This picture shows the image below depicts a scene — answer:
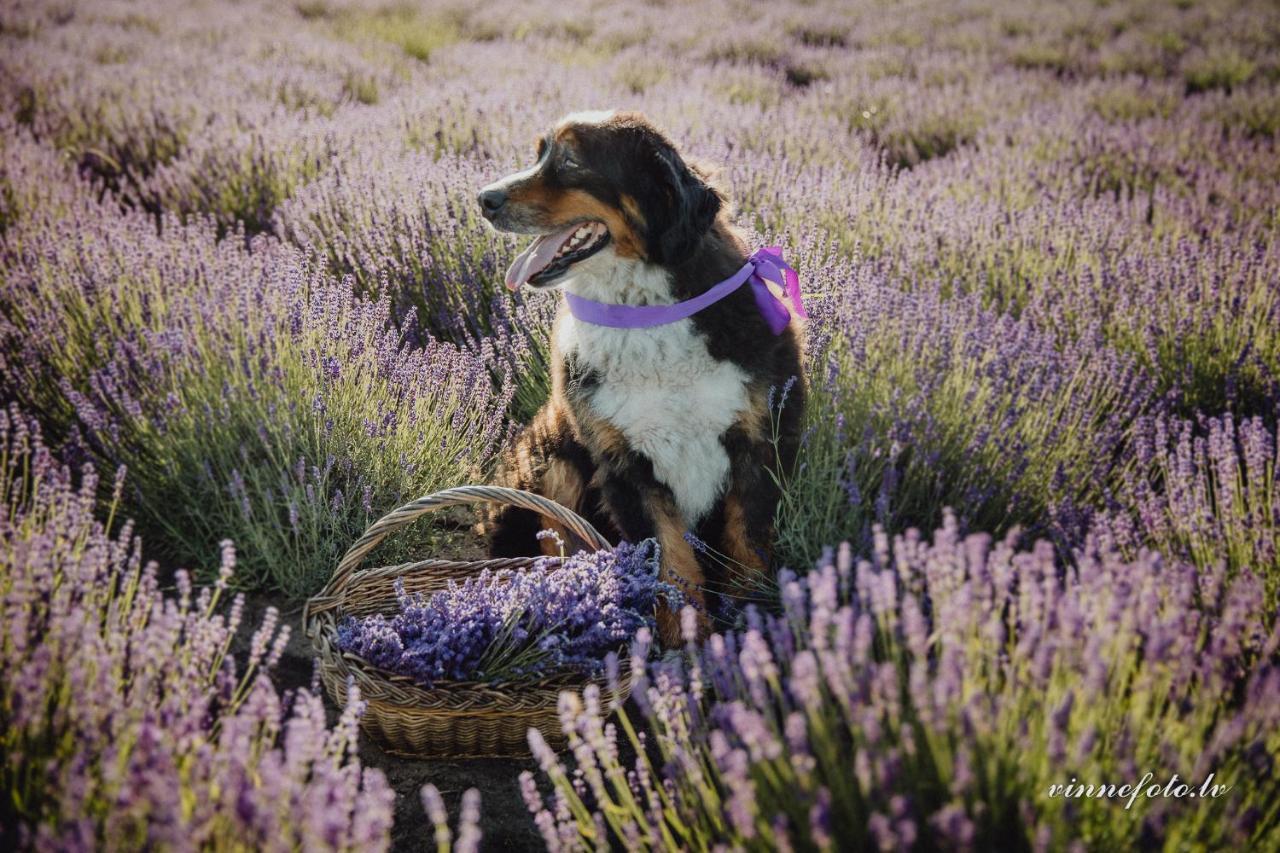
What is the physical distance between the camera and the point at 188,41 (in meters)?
10.8

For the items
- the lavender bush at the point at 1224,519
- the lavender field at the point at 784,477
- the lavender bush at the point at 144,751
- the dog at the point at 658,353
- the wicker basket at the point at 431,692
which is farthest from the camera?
the dog at the point at 658,353

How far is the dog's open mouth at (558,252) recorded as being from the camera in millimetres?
2400

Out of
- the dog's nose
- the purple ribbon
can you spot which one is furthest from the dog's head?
the purple ribbon

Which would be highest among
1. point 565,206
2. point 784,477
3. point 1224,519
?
point 565,206

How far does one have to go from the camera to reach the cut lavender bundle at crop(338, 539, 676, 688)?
2.10 metres

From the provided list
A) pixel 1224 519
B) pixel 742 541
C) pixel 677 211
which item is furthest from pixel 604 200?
pixel 1224 519

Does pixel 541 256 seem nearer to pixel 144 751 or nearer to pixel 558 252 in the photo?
pixel 558 252

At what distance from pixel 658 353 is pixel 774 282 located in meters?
0.43

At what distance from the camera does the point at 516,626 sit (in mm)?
2145

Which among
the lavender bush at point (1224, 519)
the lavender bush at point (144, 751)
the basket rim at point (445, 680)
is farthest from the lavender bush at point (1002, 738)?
the basket rim at point (445, 680)

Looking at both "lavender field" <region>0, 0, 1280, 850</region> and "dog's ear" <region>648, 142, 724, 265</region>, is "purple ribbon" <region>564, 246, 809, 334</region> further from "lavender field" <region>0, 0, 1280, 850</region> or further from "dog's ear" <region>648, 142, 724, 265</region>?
"lavender field" <region>0, 0, 1280, 850</region>

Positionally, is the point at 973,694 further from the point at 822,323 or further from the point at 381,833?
the point at 822,323

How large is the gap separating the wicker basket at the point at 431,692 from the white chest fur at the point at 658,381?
0.31 meters

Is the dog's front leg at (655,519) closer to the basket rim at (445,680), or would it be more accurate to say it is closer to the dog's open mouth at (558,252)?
the basket rim at (445,680)
